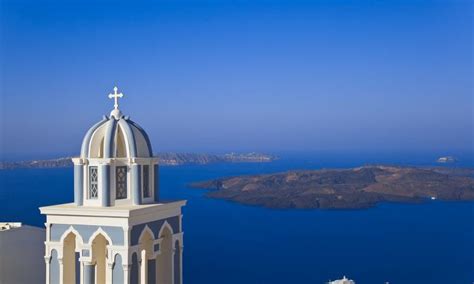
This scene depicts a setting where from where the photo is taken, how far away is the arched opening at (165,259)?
5581 mm

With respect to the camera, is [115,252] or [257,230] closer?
[115,252]

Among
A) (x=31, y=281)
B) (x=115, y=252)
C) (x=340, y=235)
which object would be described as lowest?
(x=340, y=235)

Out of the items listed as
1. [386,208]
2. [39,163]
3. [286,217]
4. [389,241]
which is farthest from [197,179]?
[39,163]

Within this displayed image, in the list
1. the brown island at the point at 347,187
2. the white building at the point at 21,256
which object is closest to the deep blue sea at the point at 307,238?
the brown island at the point at 347,187

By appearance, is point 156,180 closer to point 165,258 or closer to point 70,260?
point 165,258

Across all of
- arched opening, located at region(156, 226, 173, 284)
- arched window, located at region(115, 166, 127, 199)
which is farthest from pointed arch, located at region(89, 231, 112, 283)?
arched opening, located at region(156, 226, 173, 284)

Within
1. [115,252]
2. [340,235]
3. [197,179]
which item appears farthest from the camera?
[197,179]

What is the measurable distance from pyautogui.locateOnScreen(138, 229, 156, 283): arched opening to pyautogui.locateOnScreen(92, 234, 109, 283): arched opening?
33 centimetres

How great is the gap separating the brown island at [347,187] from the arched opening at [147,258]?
41488mm

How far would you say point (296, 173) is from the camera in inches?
2331

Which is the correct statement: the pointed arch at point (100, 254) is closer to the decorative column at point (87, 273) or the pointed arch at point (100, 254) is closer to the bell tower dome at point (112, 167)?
the decorative column at point (87, 273)

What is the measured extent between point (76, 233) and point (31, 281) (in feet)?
6.90

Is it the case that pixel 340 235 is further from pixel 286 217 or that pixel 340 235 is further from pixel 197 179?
pixel 197 179

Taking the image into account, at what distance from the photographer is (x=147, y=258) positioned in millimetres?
5359
